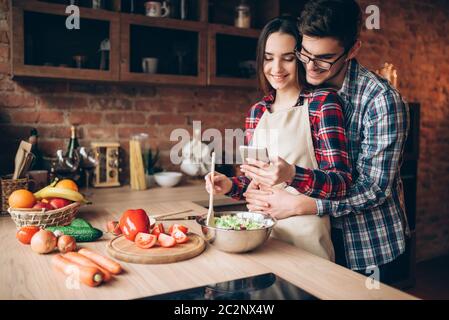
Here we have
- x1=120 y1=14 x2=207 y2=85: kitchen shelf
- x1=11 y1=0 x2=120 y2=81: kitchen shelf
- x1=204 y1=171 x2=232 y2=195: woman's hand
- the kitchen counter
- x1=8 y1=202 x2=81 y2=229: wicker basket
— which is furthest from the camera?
x1=120 y1=14 x2=207 y2=85: kitchen shelf

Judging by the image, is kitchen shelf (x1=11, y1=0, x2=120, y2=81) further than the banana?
Yes

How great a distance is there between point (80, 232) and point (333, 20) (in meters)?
1.12

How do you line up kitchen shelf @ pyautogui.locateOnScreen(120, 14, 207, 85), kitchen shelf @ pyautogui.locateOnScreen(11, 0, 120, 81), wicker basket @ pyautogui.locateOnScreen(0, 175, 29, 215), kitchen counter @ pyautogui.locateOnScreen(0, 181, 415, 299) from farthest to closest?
1. kitchen shelf @ pyautogui.locateOnScreen(120, 14, 207, 85)
2. kitchen shelf @ pyautogui.locateOnScreen(11, 0, 120, 81)
3. wicker basket @ pyautogui.locateOnScreen(0, 175, 29, 215)
4. kitchen counter @ pyautogui.locateOnScreen(0, 181, 415, 299)

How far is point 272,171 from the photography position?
52.9 inches

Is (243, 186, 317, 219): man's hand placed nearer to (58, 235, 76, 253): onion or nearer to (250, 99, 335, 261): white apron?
(250, 99, 335, 261): white apron

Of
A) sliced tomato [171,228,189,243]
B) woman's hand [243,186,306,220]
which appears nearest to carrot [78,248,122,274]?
sliced tomato [171,228,189,243]

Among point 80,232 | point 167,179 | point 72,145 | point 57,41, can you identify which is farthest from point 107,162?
point 80,232

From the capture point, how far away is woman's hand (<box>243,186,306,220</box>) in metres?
1.51

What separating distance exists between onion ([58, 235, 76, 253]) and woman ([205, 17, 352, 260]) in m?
0.51

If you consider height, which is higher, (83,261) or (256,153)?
(256,153)

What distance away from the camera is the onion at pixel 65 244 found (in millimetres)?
1300

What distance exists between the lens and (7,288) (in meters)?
1.06

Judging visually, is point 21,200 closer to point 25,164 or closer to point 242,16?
point 25,164
